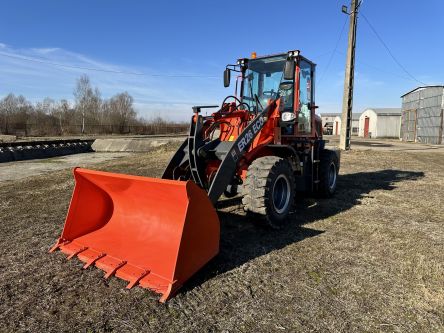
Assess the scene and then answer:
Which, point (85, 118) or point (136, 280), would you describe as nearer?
point (136, 280)

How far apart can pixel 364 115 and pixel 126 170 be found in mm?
46588

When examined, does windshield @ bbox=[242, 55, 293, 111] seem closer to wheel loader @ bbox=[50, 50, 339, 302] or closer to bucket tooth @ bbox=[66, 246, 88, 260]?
wheel loader @ bbox=[50, 50, 339, 302]

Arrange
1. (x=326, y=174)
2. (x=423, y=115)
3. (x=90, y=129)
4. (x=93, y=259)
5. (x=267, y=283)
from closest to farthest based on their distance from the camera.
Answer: (x=267, y=283) → (x=93, y=259) → (x=326, y=174) → (x=423, y=115) → (x=90, y=129)

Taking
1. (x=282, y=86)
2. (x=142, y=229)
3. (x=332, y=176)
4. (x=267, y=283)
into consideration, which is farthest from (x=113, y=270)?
(x=332, y=176)

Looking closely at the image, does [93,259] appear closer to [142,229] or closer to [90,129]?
[142,229]

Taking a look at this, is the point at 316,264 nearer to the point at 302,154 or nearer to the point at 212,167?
the point at 212,167

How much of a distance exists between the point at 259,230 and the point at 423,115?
114ft

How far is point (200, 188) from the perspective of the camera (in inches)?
146

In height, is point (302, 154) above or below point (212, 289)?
above

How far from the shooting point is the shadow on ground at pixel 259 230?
3953mm

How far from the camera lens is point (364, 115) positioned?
170 feet

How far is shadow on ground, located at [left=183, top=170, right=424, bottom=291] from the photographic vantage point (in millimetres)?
3953

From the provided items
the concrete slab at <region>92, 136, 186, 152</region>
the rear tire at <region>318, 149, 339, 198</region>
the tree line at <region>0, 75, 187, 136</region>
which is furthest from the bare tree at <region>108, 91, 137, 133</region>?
the rear tire at <region>318, 149, 339, 198</region>

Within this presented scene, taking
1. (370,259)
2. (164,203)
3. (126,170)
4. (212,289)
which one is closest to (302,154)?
(370,259)
